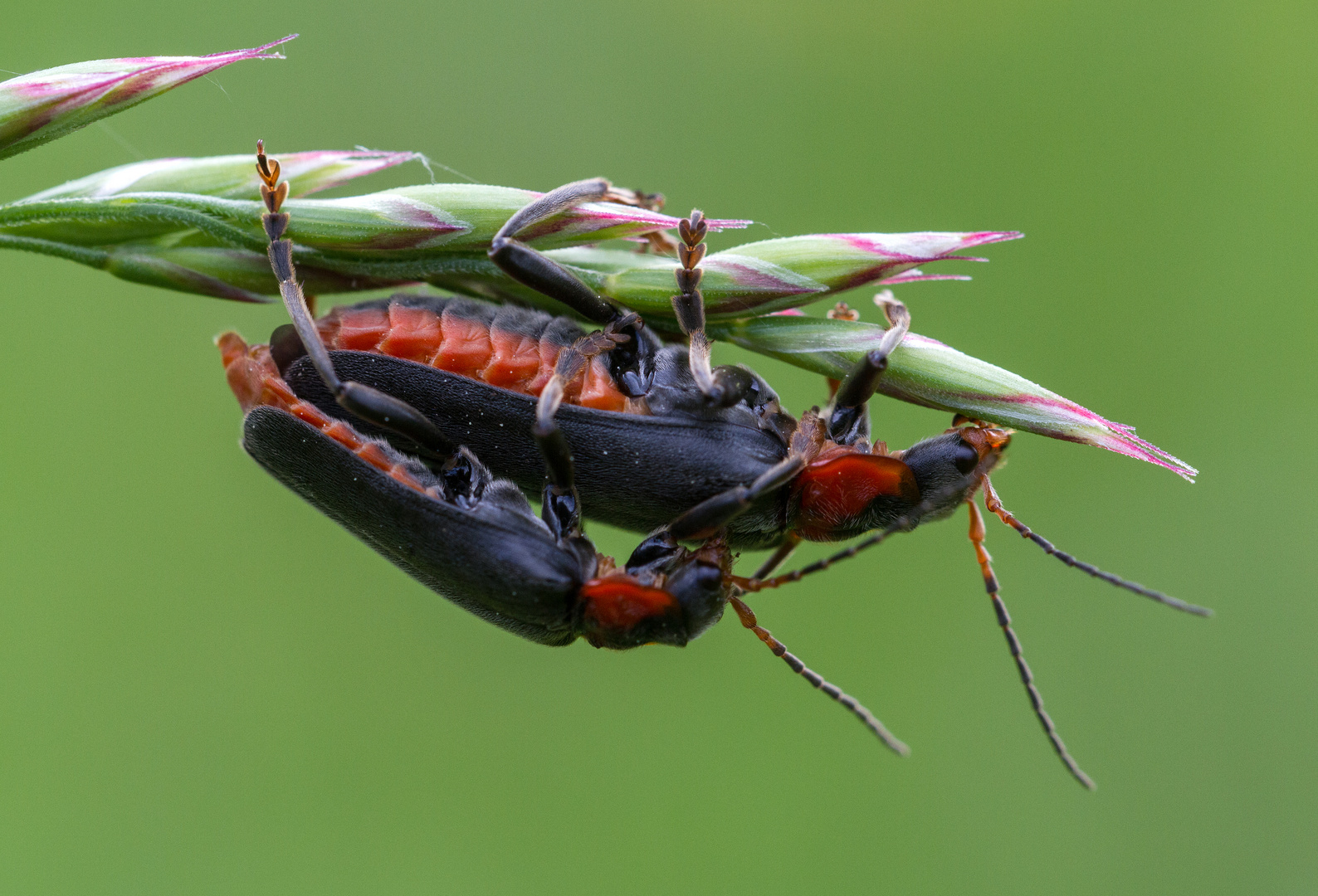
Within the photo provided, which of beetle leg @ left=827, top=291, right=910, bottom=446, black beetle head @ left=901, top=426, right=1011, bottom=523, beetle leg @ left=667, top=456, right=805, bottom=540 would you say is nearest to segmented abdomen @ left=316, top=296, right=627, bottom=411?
beetle leg @ left=667, top=456, right=805, bottom=540

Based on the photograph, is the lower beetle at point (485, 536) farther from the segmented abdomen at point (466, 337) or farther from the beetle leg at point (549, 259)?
the beetle leg at point (549, 259)

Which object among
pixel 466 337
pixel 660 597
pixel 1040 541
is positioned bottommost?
pixel 1040 541

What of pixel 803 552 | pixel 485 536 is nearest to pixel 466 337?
pixel 485 536

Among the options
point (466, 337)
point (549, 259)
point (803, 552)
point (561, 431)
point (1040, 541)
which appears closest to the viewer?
point (549, 259)

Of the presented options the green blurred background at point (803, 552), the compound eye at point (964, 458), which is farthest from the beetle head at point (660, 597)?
the green blurred background at point (803, 552)

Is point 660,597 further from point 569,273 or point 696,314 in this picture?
point 569,273

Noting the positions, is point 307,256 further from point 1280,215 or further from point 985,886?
point 1280,215

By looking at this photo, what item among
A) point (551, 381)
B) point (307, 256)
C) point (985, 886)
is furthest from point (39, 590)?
point (985, 886)
